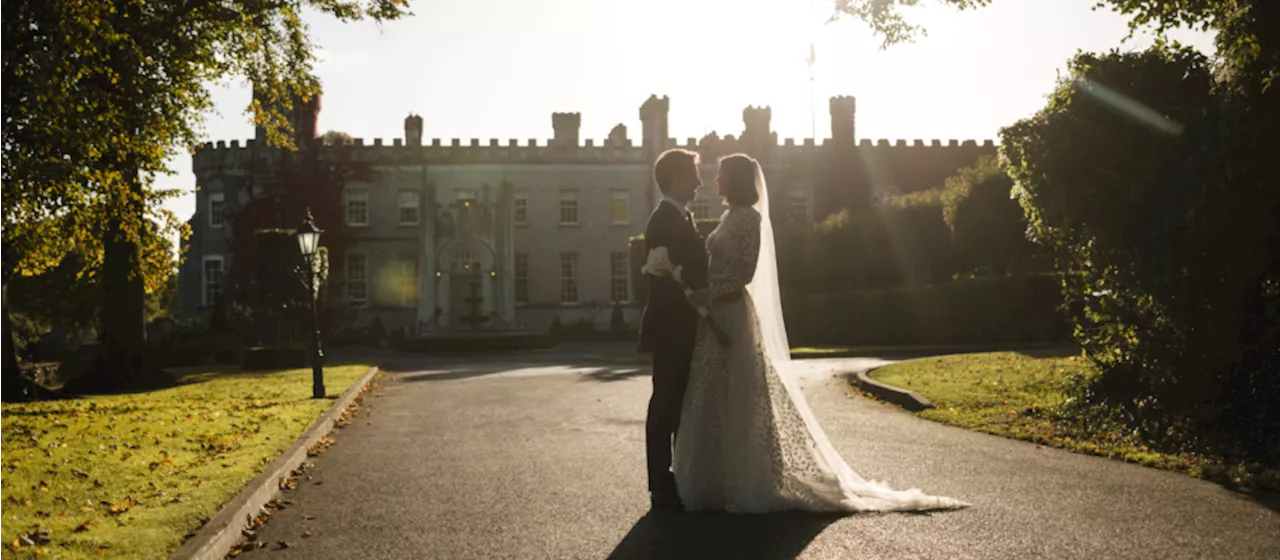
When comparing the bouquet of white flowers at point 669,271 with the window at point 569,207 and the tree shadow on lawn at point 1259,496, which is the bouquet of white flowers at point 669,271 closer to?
the tree shadow on lawn at point 1259,496

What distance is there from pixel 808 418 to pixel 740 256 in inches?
43.3

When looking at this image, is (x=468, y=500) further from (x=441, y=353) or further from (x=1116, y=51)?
(x=441, y=353)

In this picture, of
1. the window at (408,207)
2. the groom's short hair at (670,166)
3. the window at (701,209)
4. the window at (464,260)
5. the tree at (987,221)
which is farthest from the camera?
the window at (701,209)

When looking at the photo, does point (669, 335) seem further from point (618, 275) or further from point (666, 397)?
point (618, 275)

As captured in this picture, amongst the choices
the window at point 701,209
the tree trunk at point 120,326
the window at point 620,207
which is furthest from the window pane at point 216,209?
the tree trunk at point 120,326

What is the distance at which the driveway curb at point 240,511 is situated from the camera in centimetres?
548

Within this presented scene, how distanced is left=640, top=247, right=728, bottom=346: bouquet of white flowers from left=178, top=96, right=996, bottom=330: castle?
42038 mm

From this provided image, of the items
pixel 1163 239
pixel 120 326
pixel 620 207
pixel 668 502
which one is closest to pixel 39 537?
pixel 668 502

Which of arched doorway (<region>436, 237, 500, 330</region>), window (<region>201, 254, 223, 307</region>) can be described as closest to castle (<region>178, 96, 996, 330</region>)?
window (<region>201, 254, 223, 307</region>)

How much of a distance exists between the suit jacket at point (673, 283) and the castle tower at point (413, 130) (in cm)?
4581

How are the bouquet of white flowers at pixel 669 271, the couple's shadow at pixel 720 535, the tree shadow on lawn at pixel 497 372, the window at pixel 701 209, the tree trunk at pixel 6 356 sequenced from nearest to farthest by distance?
1. the couple's shadow at pixel 720 535
2. the bouquet of white flowers at pixel 669 271
3. the tree trunk at pixel 6 356
4. the tree shadow on lawn at pixel 497 372
5. the window at pixel 701 209

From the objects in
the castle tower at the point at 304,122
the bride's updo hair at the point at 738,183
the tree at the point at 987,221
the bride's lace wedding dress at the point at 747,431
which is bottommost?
the bride's lace wedding dress at the point at 747,431

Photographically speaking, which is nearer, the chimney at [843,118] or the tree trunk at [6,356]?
the tree trunk at [6,356]

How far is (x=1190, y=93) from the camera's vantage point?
9.84 m
